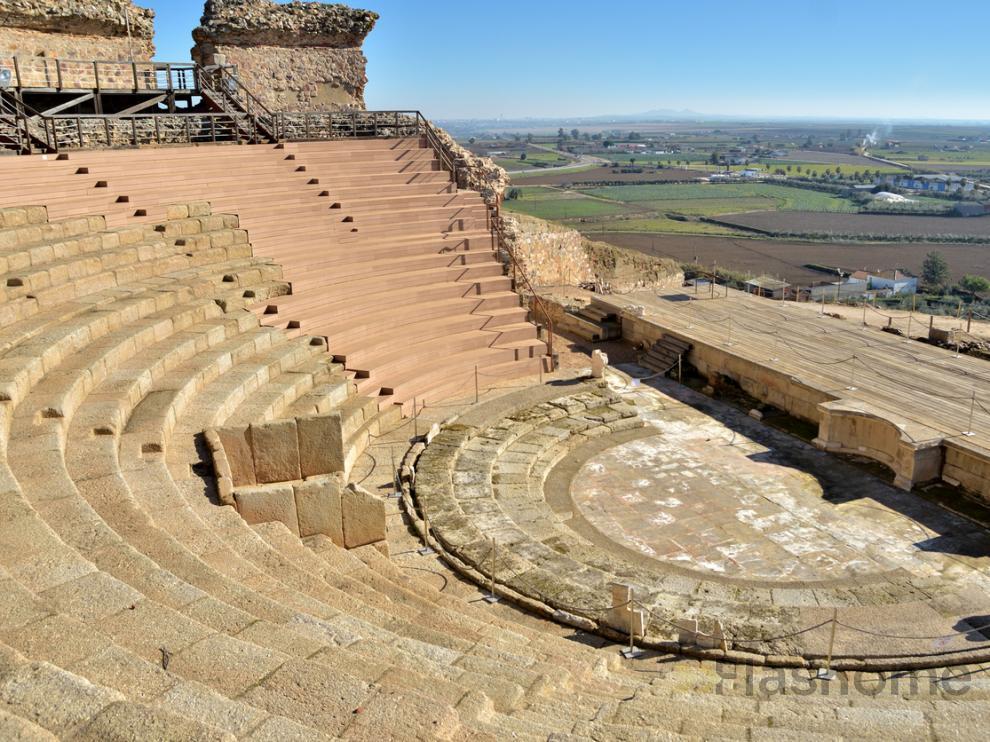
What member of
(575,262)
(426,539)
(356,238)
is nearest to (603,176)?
(575,262)

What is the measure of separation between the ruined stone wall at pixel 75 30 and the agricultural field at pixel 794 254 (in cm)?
3558

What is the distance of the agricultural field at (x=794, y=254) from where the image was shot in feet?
163

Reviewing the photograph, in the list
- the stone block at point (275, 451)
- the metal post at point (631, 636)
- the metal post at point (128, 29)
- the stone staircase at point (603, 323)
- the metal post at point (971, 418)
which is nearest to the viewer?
A: the metal post at point (631, 636)

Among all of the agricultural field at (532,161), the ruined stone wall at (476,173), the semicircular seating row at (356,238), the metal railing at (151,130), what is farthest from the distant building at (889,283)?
the agricultural field at (532,161)

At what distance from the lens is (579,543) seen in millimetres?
10055

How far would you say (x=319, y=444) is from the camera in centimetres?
898

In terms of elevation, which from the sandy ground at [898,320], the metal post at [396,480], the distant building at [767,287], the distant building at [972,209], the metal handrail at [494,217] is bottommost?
the metal post at [396,480]

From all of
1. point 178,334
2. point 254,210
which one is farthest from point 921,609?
point 254,210

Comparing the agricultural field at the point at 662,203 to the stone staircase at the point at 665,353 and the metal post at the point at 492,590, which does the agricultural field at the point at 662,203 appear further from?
the metal post at the point at 492,590

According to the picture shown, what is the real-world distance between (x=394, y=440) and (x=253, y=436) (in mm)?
4106

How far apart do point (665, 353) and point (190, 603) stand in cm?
1329

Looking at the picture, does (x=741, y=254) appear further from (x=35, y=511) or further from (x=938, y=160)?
(x=938, y=160)

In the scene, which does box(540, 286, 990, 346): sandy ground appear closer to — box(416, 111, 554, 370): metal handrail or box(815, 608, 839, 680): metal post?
box(416, 111, 554, 370): metal handrail

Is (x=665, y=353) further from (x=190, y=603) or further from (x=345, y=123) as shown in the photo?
(x=190, y=603)
